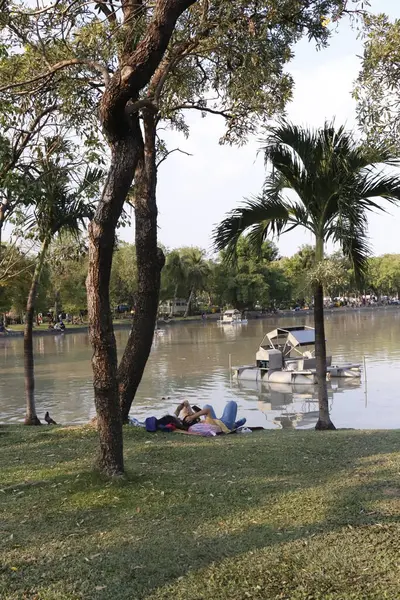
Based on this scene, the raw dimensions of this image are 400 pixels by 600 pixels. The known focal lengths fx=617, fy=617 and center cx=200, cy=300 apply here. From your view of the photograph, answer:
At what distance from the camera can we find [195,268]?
2940 inches

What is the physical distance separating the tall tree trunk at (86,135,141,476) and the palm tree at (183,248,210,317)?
6881 cm

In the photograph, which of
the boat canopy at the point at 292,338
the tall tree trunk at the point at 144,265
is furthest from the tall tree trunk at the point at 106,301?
the boat canopy at the point at 292,338

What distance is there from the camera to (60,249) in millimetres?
11375

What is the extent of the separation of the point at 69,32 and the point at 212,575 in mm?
7553

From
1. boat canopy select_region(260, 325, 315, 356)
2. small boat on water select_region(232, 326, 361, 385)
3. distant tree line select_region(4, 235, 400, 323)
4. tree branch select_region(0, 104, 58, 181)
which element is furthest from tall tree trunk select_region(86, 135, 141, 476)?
distant tree line select_region(4, 235, 400, 323)

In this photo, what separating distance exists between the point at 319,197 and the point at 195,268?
212 feet

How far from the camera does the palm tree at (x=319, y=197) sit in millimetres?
9805

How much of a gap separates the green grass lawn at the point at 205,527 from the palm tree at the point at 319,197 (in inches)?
168

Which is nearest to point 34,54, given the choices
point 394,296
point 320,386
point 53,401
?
point 320,386

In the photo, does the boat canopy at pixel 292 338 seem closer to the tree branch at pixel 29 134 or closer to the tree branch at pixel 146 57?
the tree branch at pixel 29 134

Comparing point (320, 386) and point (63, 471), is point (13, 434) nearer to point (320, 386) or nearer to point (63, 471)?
point (63, 471)

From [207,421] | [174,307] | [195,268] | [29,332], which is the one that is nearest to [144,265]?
[207,421]

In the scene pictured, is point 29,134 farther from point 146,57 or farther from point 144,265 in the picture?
point 146,57

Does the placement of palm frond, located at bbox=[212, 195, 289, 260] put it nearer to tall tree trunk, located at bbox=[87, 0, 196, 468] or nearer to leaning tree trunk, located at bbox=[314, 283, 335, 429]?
leaning tree trunk, located at bbox=[314, 283, 335, 429]
